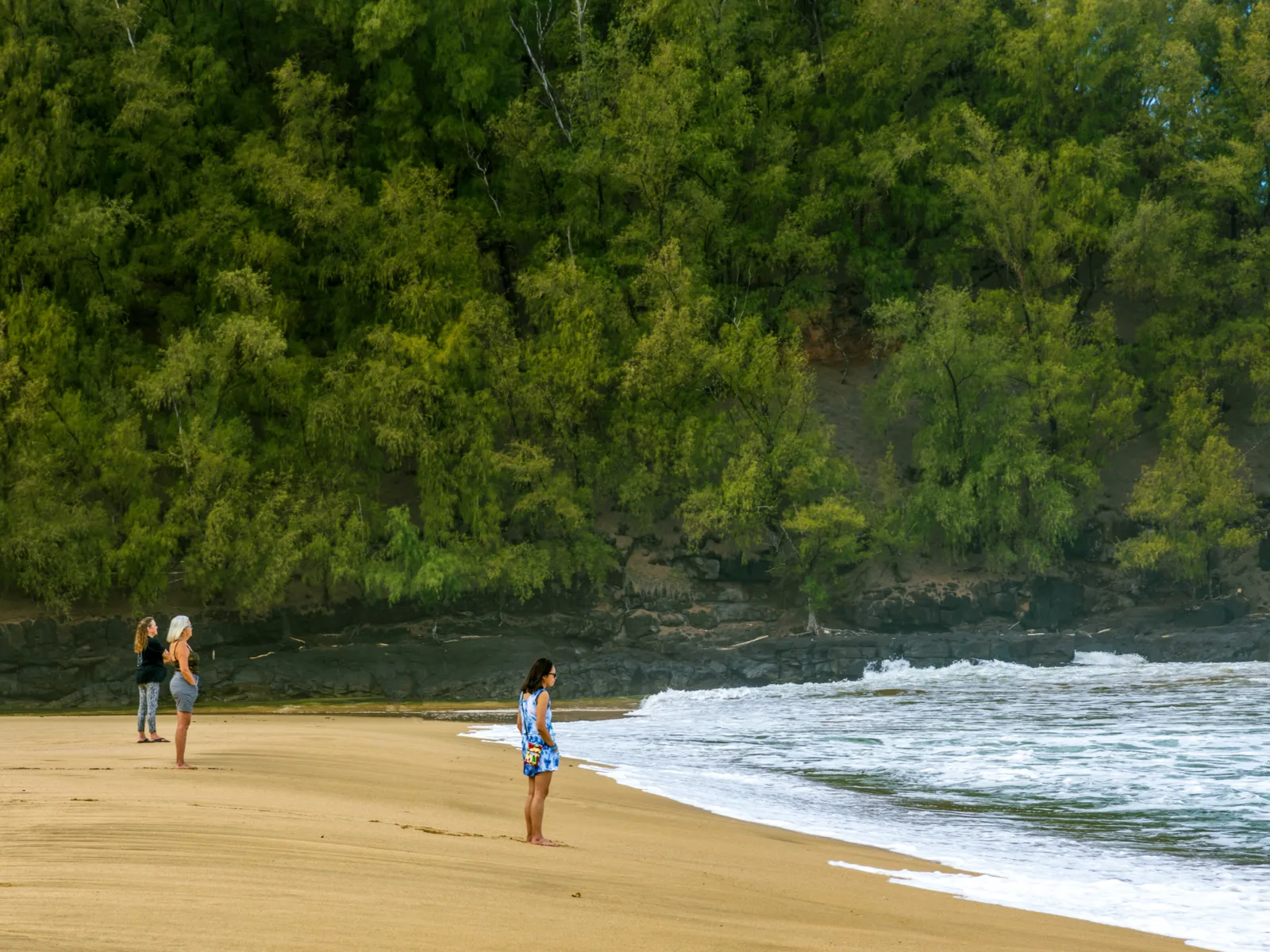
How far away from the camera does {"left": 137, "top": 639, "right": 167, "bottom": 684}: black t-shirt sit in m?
15.8

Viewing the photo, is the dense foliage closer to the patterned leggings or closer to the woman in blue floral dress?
the patterned leggings

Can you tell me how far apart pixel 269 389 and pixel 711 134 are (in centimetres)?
1703

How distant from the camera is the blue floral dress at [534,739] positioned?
8930 mm

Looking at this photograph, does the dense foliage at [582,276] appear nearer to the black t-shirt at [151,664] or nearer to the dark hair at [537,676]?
the black t-shirt at [151,664]

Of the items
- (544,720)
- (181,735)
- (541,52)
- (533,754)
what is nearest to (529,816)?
(533,754)

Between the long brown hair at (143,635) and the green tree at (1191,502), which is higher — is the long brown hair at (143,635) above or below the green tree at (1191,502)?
below

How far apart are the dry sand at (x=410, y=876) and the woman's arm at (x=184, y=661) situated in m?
0.93

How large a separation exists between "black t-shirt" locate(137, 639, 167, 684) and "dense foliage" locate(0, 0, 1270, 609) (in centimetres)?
1723

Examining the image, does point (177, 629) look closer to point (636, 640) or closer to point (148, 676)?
point (148, 676)

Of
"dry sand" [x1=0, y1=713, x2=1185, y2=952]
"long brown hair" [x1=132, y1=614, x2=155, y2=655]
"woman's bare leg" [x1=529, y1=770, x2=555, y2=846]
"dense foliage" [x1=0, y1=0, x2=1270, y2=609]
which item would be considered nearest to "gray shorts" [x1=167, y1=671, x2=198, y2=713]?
"dry sand" [x1=0, y1=713, x2=1185, y2=952]

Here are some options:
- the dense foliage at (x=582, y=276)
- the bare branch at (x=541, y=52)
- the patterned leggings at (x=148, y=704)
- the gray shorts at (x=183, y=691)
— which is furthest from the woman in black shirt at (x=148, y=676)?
the bare branch at (x=541, y=52)

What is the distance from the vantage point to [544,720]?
894cm

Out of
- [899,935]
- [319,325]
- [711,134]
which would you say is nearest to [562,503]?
[319,325]

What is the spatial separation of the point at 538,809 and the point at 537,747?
458mm
